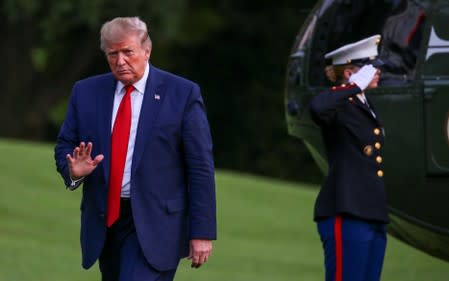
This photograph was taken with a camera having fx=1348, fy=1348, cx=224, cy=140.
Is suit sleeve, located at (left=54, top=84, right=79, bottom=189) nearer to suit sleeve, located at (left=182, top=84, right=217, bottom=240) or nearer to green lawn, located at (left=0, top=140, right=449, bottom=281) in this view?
suit sleeve, located at (left=182, top=84, right=217, bottom=240)

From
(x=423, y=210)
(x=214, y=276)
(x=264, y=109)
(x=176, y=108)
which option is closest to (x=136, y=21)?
(x=176, y=108)

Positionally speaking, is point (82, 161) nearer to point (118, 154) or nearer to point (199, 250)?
point (118, 154)

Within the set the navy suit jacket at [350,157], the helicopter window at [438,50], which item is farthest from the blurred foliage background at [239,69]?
the navy suit jacket at [350,157]

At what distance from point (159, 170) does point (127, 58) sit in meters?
0.52

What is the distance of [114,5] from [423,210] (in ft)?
63.2

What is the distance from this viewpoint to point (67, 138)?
624 cm

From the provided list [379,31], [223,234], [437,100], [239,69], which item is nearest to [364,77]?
[437,100]

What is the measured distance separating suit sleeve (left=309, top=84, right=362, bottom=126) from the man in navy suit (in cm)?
63

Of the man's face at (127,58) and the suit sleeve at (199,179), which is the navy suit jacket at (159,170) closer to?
the suit sleeve at (199,179)

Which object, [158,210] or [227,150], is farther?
[227,150]

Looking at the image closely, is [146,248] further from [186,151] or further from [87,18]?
[87,18]

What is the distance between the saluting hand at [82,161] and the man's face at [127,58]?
372 millimetres

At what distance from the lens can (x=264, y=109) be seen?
118ft

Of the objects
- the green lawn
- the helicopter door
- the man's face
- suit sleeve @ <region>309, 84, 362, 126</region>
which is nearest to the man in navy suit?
the man's face
